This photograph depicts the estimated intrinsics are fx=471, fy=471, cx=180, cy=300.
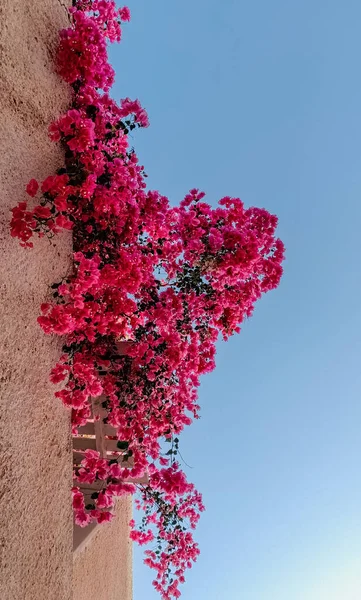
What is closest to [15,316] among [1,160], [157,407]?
[1,160]

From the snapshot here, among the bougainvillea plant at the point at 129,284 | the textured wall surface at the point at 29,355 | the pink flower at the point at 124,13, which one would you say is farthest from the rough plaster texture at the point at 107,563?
the pink flower at the point at 124,13

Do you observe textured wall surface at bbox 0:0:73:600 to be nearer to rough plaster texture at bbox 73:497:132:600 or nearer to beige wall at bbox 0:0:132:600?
beige wall at bbox 0:0:132:600

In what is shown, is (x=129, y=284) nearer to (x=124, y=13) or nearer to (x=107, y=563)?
(x=124, y=13)

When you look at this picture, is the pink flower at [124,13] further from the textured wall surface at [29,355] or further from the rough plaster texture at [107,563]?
the rough plaster texture at [107,563]

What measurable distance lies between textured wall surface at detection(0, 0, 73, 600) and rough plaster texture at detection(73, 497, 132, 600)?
5.65 ft

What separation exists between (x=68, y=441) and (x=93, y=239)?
1.68 meters

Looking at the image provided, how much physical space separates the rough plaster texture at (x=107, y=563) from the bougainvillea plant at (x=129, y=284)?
49 cm

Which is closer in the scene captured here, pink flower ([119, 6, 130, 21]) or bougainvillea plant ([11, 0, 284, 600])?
bougainvillea plant ([11, 0, 284, 600])

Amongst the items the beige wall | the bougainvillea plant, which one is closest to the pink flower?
the bougainvillea plant

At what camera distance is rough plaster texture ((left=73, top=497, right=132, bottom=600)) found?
16.7 ft

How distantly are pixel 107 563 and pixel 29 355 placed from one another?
4.08m

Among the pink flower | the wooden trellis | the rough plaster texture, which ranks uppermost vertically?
the pink flower

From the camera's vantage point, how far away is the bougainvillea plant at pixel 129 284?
3.59m

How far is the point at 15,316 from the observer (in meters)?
3.02
